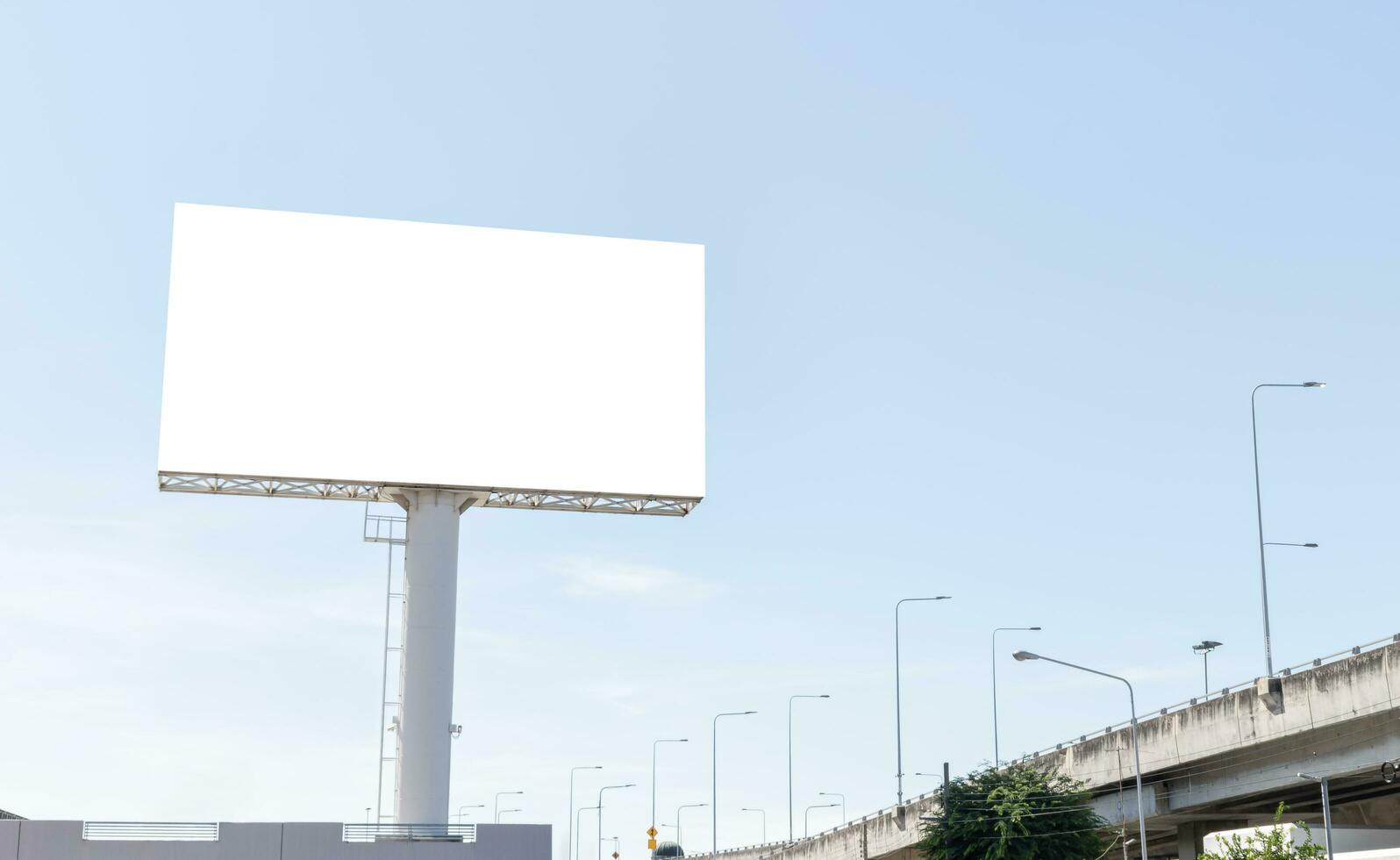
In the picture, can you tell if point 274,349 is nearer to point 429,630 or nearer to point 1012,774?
point 429,630

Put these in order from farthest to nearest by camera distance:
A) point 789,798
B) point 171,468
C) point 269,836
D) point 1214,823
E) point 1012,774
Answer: point 789,798 < point 1214,823 < point 1012,774 < point 171,468 < point 269,836

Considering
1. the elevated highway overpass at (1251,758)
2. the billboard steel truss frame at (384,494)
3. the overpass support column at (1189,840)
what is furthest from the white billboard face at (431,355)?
the overpass support column at (1189,840)

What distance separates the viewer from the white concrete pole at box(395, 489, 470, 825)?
49.8 meters

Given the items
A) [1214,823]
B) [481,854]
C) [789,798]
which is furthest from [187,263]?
[789,798]

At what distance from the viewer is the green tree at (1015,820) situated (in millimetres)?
61656

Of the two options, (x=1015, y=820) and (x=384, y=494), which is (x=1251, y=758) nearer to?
(x=1015, y=820)

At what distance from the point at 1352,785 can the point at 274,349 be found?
4041 centimetres

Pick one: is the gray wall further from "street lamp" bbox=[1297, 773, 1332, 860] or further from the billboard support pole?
"street lamp" bbox=[1297, 773, 1332, 860]

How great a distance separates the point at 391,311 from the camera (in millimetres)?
54375

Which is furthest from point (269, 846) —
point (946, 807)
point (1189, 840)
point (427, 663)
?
point (1189, 840)

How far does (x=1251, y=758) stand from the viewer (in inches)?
2046

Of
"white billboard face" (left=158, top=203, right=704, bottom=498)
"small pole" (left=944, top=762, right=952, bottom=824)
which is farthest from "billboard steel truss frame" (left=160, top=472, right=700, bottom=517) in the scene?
"small pole" (left=944, top=762, right=952, bottom=824)

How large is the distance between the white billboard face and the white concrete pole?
1811mm

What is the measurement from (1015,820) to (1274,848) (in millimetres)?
13835
